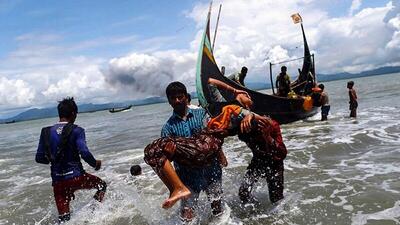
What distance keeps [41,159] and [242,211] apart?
246cm

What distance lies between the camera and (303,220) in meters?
4.73

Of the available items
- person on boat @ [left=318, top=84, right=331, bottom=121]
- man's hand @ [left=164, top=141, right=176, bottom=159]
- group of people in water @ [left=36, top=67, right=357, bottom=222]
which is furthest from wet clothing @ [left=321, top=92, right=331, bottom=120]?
man's hand @ [left=164, top=141, right=176, bottom=159]

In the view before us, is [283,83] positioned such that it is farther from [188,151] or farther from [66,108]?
[188,151]

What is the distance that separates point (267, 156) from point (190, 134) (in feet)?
3.67

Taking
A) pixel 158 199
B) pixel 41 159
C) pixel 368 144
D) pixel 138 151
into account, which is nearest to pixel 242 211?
pixel 158 199

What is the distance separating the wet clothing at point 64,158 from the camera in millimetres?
4559

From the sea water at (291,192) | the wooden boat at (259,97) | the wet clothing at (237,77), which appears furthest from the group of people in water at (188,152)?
the wet clothing at (237,77)

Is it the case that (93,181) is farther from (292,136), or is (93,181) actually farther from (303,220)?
(292,136)

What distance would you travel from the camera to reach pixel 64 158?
15.1 ft

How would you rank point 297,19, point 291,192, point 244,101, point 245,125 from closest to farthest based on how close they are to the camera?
1. point 245,125
2. point 244,101
3. point 291,192
4. point 297,19

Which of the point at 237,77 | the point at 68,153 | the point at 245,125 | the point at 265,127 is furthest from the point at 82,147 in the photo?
the point at 237,77

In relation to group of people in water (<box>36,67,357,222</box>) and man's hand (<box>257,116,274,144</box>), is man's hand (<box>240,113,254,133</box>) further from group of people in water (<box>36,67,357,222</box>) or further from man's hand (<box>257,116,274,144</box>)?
man's hand (<box>257,116,274,144</box>)

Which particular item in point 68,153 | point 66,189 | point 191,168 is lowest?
point 66,189

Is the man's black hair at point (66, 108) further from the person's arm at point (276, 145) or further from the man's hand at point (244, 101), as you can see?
the person's arm at point (276, 145)
